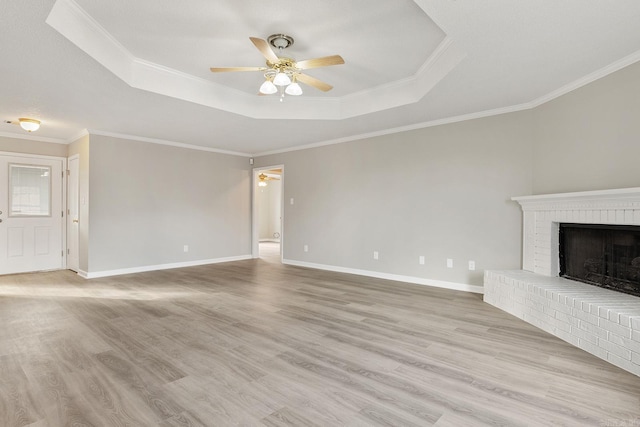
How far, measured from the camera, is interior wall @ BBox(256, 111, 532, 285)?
4289mm

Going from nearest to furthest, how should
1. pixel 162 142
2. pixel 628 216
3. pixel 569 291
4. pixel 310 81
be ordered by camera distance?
pixel 628 216, pixel 569 291, pixel 310 81, pixel 162 142

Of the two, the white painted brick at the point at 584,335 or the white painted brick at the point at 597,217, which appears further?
the white painted brick at the point at 597,217

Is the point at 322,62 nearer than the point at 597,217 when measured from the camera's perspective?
Yes

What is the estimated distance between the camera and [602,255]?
10.6ft

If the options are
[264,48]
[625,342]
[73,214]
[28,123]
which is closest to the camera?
[625,342]

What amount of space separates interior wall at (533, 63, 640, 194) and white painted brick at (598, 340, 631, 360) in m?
1.44

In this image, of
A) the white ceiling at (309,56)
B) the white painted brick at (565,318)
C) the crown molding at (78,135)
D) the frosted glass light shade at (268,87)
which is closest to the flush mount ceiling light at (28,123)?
the white ceiling at (309,56)

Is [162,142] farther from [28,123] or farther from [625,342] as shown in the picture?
[625,342]

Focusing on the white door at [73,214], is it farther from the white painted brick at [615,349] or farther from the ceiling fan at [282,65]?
the white painted brick at [615,349]

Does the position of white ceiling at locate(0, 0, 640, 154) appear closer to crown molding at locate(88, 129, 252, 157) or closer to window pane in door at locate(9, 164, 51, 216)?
crown molding at locate(88, 129, 252, 157)

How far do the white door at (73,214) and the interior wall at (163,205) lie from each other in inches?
28.4

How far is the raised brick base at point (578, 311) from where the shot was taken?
2.34 metres

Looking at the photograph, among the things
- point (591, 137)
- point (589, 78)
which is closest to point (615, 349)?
point (591, 137)

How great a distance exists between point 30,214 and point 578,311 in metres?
8.07
